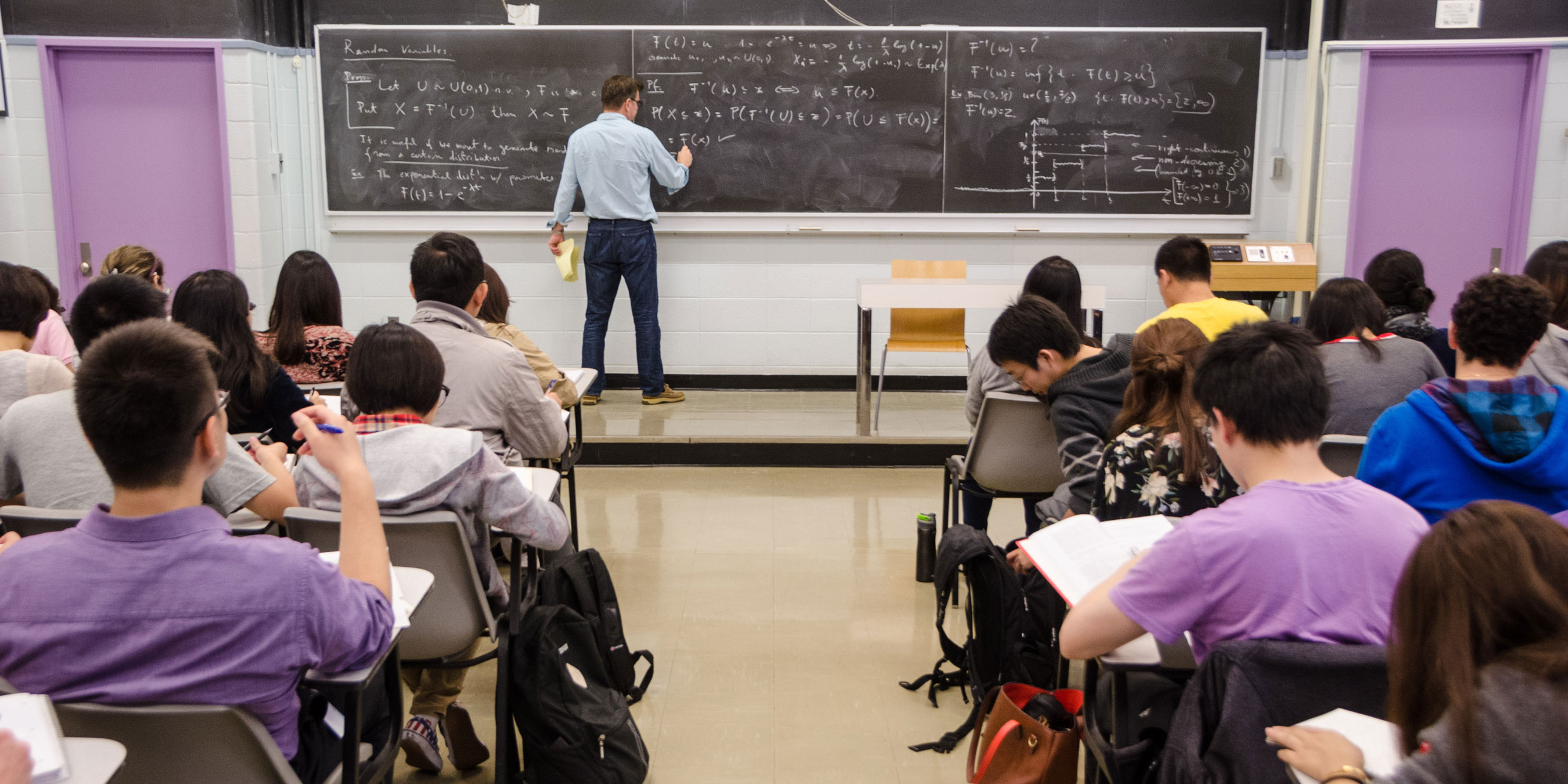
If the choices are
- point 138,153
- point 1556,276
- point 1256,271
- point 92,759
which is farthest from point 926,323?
point 92,759

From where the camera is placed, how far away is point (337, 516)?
1.92m

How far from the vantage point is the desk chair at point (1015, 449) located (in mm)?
3035

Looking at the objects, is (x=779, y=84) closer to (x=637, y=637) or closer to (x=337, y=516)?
(x=637, y=637)

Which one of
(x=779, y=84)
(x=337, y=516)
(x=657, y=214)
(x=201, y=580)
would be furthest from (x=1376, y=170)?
(x=201, y=580)

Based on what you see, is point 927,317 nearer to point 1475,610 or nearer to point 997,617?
point 997,617

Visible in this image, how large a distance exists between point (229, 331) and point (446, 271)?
527 mm

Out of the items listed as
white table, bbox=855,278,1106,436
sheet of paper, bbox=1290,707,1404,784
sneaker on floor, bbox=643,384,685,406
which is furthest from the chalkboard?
sheet of paper, bbox=1290,707,1404,784

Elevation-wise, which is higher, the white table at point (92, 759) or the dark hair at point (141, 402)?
the dark hair at point (141, 402)

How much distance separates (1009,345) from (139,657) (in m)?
2.01

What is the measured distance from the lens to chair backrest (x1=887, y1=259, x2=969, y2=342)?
5.42 meters

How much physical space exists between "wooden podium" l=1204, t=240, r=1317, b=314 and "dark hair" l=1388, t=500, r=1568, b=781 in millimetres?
4808

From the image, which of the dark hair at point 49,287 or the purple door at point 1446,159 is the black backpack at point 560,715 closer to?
the dark hair at point 49,287

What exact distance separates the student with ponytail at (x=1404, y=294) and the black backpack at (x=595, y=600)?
261cm

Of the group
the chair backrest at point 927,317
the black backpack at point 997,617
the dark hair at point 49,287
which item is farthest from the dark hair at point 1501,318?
the dark hair at point 49,287
